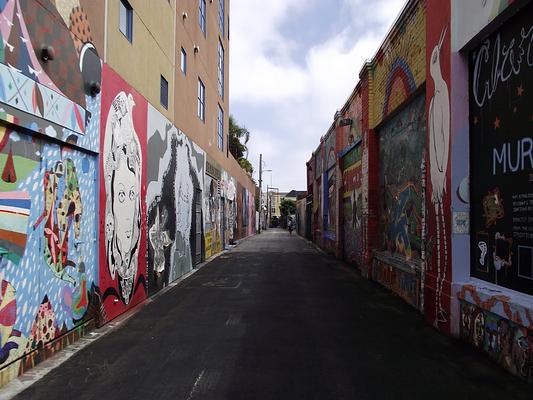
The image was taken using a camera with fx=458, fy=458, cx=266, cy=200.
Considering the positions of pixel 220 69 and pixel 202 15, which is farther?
pixel 220 69

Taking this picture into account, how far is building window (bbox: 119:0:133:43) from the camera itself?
8.33 meters

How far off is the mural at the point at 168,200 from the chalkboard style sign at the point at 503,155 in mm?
6425

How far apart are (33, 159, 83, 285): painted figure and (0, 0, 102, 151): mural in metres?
0.47

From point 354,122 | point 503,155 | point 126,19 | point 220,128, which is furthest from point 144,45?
point 220,128

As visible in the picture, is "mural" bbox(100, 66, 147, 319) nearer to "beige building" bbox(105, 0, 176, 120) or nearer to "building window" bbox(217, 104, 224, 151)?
"beige building" bbox(105, 0, 176, 120)

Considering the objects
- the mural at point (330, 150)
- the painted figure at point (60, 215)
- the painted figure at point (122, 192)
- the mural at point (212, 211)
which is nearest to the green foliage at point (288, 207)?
the mural at point (330, 150)

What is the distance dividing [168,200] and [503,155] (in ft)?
26.1

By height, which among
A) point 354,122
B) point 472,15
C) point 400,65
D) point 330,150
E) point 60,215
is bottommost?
point 60,215

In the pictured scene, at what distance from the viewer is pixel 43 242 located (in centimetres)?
549

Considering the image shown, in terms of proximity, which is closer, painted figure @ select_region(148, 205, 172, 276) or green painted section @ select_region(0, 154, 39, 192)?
green painted section @ select_region(0, 154, 39, 192)

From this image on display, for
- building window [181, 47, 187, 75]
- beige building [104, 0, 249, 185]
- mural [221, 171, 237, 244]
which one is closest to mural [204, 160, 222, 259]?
beige building [104, 0, 249, 185]

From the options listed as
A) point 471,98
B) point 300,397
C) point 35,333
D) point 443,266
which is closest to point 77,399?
point 35,333

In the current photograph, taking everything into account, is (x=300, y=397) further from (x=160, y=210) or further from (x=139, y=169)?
(x=160, y=210)

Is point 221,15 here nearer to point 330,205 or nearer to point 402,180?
point 330,205
